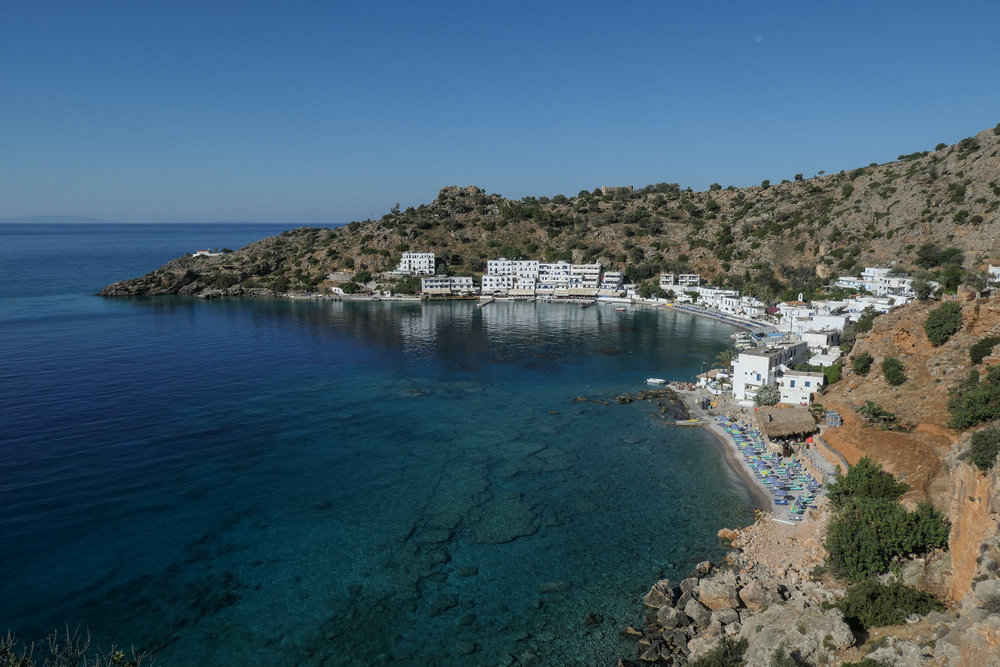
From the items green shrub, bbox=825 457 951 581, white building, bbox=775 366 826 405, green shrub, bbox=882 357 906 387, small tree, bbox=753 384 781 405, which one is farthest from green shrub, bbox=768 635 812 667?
white building, bbox=775 366 826 405

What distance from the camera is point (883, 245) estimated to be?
10231 centimetres

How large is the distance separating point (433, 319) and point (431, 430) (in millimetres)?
57401

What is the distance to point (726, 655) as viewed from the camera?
2162 centimetres

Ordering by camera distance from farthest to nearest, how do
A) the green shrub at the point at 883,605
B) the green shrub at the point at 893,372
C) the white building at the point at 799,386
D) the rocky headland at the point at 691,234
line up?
1. the rocky headland at the point at 691,234
2. the white building at the point at 799,386
3. the green shrub at the point at 893,372
4. the green shrub at the point at 883,605

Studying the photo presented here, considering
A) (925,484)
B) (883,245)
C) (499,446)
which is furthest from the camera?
(883,245)

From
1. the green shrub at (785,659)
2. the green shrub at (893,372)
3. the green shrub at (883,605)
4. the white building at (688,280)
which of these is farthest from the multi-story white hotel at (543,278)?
the green shrub at (785,659)

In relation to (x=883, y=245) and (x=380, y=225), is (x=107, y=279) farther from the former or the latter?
(x=883, y=245)

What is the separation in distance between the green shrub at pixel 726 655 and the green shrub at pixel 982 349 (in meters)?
30.9

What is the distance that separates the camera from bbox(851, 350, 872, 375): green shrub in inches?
1911

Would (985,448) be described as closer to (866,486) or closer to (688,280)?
(866,486)

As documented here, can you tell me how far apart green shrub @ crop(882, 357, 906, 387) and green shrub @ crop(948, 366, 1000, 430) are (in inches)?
292

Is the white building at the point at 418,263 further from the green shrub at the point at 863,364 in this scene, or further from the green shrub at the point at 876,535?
the green shrub at the point at 876,535

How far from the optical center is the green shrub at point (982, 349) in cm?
3906

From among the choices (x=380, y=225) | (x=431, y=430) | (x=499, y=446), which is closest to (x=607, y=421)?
(x=499, y=446)
